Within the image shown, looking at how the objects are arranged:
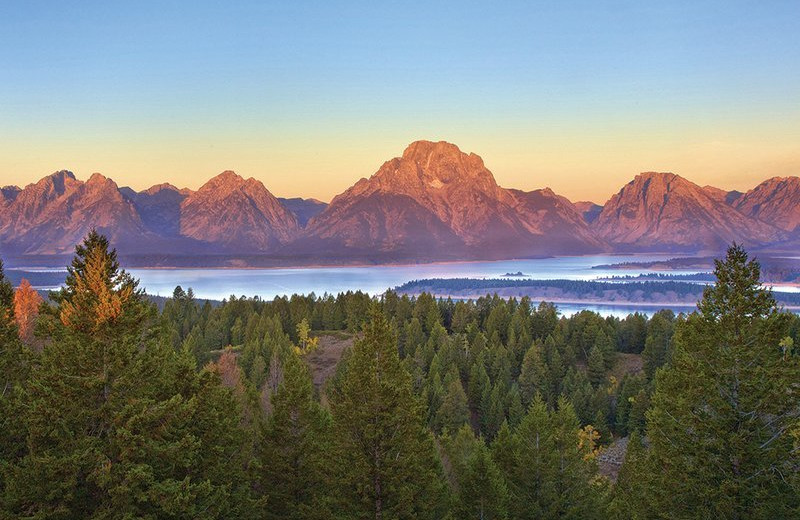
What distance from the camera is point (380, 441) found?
25.9 m

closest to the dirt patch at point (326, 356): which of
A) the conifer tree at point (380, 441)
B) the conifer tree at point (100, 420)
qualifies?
the conifer tree at point (380, 441)

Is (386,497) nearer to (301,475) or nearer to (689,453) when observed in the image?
(301,475)

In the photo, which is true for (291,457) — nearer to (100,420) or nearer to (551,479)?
(100,420)

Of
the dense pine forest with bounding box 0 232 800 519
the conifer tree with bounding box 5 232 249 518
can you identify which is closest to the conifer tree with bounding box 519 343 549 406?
the dense pine forest with bounding box 0 232 800 519

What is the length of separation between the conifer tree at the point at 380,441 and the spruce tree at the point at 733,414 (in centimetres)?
973

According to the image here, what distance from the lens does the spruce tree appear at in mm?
20438

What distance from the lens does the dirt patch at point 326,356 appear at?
9906cm

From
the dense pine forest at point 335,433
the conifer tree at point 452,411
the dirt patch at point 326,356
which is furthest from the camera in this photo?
the dirt patch at point 326,356

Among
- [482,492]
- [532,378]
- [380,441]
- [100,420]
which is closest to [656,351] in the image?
[532,378]

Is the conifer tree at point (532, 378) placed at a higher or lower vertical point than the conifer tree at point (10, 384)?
lower

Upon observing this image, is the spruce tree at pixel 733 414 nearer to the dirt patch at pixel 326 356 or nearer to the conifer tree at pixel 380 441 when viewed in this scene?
the conifer tree at pixel 380 441

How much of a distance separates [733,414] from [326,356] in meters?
93.6

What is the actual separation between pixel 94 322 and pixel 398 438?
43.9 ft

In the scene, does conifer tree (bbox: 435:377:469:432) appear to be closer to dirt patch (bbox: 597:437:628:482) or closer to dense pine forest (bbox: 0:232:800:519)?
dirt patch (bbox: 597:437:628:482)
